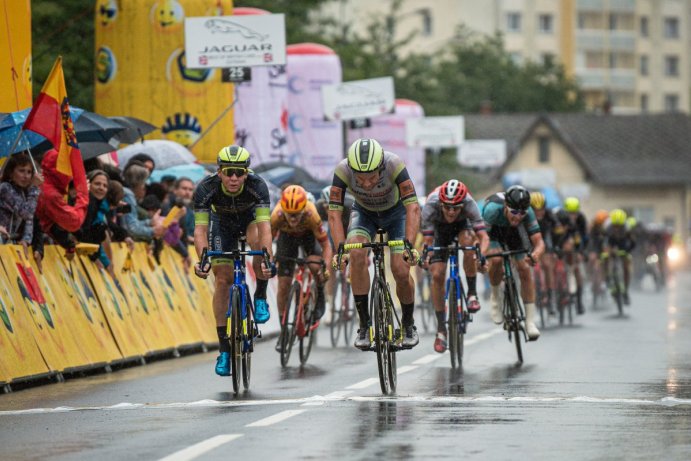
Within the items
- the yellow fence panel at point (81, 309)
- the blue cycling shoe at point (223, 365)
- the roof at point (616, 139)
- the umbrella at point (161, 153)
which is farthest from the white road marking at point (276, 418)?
the roof at point (616, 139)

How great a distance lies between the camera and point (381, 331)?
1345 cm

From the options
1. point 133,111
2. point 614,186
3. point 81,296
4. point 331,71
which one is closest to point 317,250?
point 81,296

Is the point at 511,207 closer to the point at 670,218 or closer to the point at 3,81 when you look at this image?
the point at 3,81

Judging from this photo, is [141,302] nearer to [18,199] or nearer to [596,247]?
[18,199]

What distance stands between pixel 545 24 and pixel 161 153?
98.4 m

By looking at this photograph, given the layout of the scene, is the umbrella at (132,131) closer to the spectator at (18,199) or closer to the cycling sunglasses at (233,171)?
the spectator at (18,199)

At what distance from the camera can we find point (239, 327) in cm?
1384

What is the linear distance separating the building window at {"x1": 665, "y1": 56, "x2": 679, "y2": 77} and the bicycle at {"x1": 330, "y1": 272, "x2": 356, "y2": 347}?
356ft

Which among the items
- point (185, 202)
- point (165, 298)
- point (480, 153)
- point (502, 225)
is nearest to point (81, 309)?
point (165, 298)

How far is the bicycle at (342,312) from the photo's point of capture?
2128 centimetres

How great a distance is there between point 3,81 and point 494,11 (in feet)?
329

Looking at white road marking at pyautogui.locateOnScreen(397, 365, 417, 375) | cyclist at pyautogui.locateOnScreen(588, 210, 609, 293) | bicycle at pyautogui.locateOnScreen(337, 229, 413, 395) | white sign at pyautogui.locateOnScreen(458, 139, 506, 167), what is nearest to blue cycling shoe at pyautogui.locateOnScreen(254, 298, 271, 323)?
bicycle at pyautogui.locateOnScreen(337, 229, 413, 395)

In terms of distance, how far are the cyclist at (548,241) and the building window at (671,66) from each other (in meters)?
102

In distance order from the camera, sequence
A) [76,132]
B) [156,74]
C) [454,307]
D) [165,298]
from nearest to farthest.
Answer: [454,307] < [165,298] < [76,132] < [156,74]
